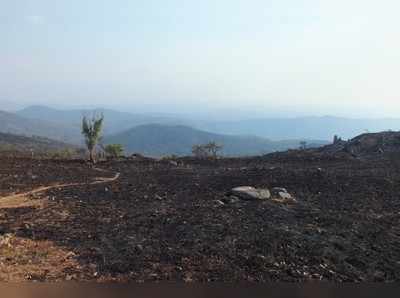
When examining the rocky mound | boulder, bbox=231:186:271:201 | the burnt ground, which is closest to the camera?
the burnt ground

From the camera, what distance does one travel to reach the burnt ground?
11.6 metres

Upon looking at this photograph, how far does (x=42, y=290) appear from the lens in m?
10.5

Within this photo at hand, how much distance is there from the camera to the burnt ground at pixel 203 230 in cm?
1162

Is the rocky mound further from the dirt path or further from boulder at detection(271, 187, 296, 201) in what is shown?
the dirt path

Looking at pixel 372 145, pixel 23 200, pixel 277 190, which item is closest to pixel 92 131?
pixel 23 200

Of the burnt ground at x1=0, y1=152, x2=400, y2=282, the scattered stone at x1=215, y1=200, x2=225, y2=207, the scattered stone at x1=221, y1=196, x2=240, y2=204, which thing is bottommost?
the burnt ground at x1=0, y1=152, x2=400, y2=282

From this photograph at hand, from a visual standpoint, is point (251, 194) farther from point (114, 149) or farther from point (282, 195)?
point (114, 149)

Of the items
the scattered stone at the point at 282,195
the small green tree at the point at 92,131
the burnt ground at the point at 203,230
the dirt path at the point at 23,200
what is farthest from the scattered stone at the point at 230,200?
the small green tree at the point at 92,131

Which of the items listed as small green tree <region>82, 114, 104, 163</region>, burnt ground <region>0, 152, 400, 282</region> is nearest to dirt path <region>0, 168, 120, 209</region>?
burnt ground <region>0, 152, 400, 282</region>

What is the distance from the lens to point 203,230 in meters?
14.2

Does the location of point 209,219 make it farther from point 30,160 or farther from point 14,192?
point 30,160

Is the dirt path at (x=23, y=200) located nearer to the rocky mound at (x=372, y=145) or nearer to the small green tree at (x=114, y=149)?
the rocky mound at (x=372, y=145)

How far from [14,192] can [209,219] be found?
969cm

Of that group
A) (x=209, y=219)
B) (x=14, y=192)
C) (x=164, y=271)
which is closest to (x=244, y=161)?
(x=14, y=192)
